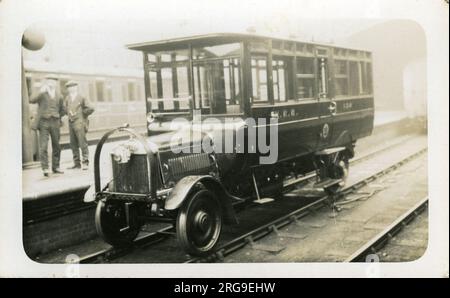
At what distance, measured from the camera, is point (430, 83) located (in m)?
4.65

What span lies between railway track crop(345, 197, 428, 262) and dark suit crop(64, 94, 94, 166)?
392 centimetres

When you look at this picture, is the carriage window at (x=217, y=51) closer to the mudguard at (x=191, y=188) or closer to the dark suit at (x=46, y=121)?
the mudguard at (x=191, y=188)

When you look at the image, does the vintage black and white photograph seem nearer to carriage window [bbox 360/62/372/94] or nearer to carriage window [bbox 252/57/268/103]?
carriage window [bbox 252/57/268/103]

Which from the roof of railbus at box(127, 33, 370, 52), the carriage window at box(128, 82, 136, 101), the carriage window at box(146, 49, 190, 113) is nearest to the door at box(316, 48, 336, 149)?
the roof of railbus at box(127, 33, 370, 52)

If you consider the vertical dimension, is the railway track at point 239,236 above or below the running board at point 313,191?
below

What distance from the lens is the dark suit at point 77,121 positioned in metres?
6.38

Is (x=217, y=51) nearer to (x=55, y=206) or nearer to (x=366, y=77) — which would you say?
(x=55, y=206)

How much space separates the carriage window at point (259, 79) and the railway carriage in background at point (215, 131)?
13 millimetres

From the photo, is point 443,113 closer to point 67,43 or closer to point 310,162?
point 310,162

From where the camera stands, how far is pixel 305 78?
21.8 feet

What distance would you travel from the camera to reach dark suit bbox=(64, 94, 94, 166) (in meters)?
6.38

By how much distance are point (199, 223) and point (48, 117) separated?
9.04ft

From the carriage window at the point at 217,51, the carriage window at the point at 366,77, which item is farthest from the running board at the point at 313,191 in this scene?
the carriage window at the point at 217,51

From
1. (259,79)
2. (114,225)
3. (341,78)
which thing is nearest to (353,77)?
(341,78)
